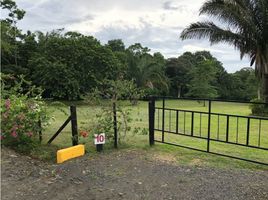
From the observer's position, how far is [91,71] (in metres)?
21.6

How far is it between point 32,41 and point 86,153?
2296 centimetres

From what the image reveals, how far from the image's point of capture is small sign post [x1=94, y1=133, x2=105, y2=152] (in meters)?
5.23

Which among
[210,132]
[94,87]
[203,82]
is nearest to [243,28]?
[210,132]

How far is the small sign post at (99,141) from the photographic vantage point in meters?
5.23

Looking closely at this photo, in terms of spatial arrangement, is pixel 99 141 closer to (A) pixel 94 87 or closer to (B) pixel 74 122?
(B) pixel 74 122

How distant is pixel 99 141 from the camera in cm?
525

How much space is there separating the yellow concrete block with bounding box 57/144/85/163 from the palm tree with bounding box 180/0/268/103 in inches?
386

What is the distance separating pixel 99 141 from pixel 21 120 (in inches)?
52.3

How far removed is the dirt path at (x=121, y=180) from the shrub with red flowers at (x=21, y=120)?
1.47ft

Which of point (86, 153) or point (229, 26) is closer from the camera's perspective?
point (86, 153)

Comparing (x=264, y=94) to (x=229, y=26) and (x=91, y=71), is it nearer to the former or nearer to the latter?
(x=229, y=26)

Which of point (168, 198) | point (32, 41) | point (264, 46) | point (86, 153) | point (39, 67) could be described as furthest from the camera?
point (32, 41)

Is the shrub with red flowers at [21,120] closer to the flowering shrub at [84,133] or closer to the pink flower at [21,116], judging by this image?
the pink flower at [21,116]

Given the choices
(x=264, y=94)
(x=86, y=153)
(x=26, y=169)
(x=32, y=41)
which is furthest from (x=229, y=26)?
(x=32, y=41)
